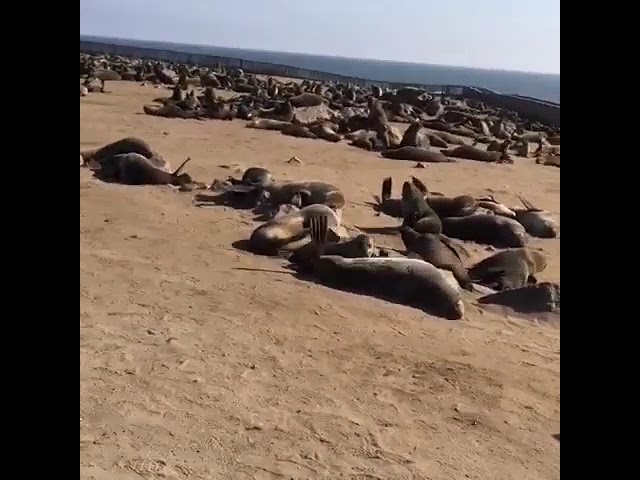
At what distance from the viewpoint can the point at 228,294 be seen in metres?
5.63

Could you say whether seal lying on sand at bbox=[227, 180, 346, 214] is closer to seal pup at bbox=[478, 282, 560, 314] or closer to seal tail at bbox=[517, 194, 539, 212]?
seal tail at bbox=[517, 194, 539, 212]

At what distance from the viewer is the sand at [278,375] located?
3387 millimetres

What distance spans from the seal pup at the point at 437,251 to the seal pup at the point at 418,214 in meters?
0.31

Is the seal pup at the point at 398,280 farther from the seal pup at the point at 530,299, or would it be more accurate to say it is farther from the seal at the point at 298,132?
the seal at the point at 298,132

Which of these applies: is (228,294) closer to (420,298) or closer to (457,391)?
(420,298)

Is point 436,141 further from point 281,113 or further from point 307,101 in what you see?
point 307,101

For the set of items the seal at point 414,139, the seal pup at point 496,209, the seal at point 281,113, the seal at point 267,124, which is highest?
the seal at point 281,113

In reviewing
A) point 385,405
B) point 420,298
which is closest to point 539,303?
point 420,298

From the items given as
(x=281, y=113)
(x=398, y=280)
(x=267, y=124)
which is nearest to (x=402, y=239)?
(x=398, y=280)

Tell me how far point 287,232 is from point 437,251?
1.36m

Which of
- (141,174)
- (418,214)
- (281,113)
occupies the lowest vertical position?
(418,214)

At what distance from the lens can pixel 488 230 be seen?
7.93 metres

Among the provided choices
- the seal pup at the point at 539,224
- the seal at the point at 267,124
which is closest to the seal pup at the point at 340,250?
the seal pup at the point at 539,224
